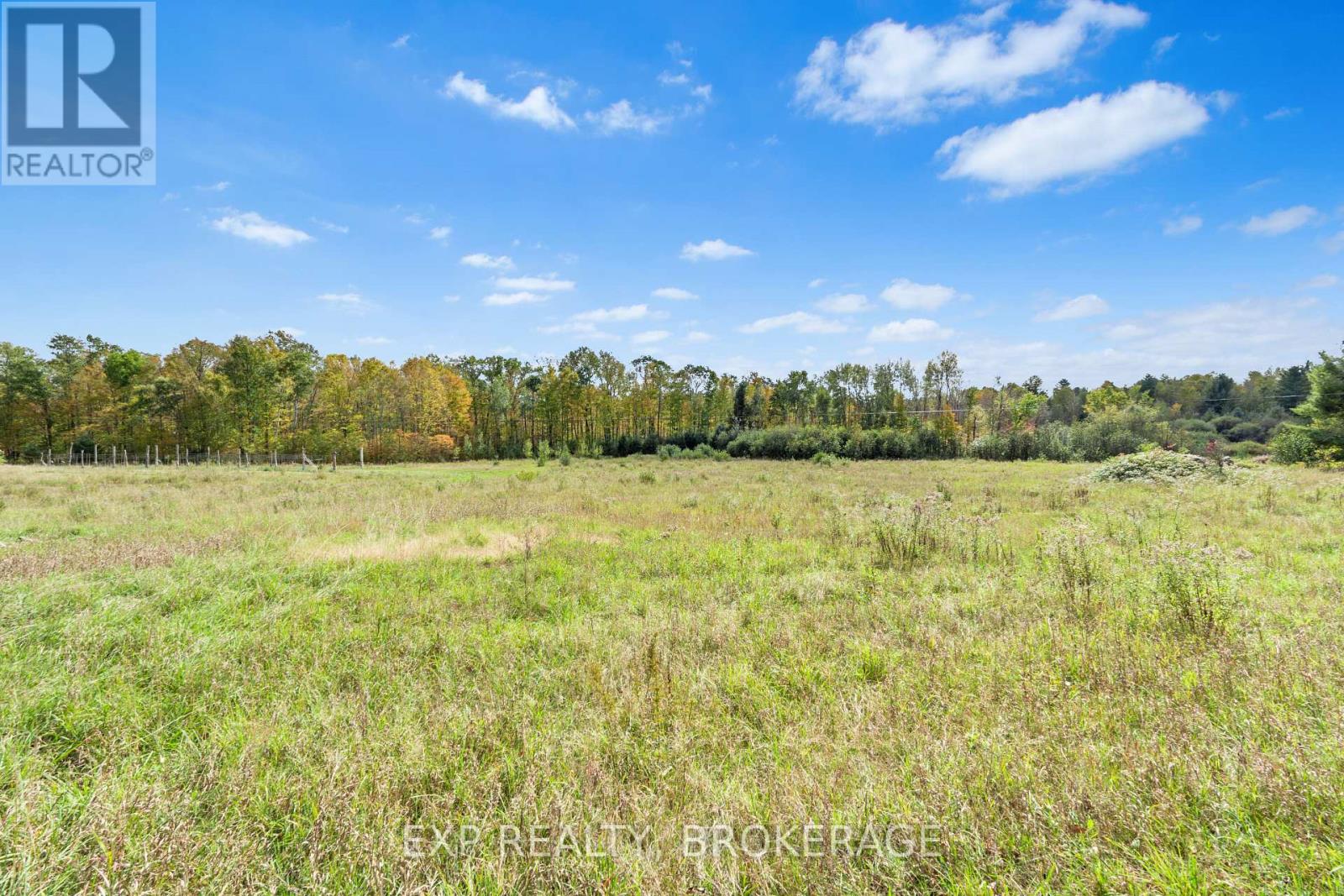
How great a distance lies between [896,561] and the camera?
830 centimetres

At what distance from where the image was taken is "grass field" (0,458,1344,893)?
7.80 feet

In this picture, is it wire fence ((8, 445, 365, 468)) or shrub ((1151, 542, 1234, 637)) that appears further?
wire fence ((8, 445, 365, 468))

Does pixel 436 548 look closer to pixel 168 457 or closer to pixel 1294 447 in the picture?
pixel 1294 447

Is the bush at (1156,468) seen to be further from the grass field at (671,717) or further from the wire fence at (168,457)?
the wire fence at (168,457)

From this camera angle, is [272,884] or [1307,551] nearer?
[272,884]

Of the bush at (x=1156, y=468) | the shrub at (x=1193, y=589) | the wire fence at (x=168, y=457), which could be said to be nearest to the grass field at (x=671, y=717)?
the shrub at (x=1193, y=589)

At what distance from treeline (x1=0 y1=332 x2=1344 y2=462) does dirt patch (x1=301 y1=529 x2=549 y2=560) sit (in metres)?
28.0

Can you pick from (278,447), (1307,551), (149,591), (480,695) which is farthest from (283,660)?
(278,447)

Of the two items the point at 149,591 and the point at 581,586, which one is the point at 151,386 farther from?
the point at 581,586

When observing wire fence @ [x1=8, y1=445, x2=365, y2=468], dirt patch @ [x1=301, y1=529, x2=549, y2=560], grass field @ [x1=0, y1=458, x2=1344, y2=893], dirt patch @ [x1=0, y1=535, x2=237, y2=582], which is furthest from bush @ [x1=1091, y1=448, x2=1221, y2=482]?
wire fence @ [x1=8, y1=445, x2=365, y2=468]

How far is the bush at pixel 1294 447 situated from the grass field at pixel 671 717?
104 ft

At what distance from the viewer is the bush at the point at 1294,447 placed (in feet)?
91.4

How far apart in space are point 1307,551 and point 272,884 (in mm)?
14012

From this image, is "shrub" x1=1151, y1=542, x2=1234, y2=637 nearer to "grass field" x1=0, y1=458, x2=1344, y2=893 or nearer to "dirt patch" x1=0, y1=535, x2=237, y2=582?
"grass field" x1=0, y1=458, x2=1344, y2=893
